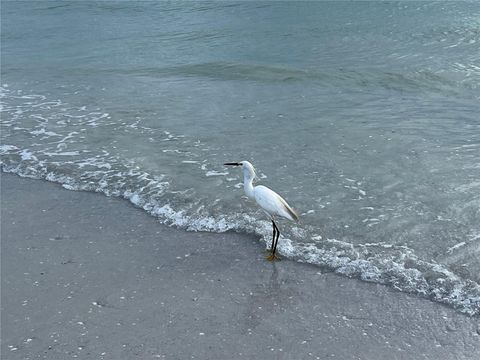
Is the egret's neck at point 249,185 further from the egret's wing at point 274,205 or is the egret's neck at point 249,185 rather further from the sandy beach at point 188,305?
the sandy beach at point 188,305

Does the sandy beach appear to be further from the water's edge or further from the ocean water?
the ocean water

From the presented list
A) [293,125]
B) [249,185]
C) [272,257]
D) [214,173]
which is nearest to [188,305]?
[272,257]

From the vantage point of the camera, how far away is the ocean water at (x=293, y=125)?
6.07 meters

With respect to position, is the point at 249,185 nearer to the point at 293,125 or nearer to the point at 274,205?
the point at 274,205

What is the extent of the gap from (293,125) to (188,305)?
513 centimetres

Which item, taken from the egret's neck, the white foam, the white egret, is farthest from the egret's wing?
the white foam

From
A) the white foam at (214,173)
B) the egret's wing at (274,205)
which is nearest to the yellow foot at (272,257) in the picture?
the egret's wing at (274,205)

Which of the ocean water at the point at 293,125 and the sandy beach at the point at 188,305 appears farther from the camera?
the ocean water at the point at 293,125

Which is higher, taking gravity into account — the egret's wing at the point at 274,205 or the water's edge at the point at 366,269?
the egret's wing at the point at 274,205

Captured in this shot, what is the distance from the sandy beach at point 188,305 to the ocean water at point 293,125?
339mm

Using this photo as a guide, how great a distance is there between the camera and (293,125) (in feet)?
31.1

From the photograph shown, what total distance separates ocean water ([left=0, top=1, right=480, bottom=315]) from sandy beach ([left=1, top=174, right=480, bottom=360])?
339mm

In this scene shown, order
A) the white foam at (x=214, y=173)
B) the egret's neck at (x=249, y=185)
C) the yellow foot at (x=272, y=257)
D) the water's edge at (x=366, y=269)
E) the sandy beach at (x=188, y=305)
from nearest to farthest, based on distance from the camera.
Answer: the sandy beach at (x=188, y=305)
the water's edge at (x=366, y=269)
the yellow foot at (x=272, y=257)
the egret's neck at (x=249, y=185)
the white foam at (x=214, y=173)

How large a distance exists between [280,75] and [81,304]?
894 centimetres
